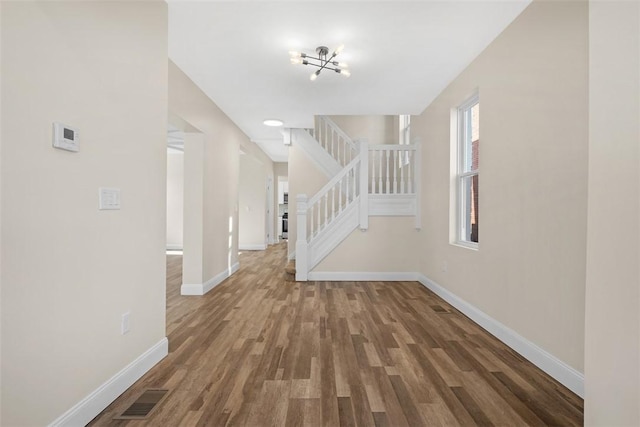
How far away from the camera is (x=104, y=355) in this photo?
1719 mm

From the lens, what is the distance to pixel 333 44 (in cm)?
284

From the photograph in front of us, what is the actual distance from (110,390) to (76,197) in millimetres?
1105

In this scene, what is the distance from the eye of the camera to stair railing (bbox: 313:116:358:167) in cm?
622

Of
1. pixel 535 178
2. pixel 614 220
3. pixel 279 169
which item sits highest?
pixel 279 169

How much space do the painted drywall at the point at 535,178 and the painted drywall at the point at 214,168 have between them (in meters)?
3.09

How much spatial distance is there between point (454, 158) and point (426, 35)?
1537 mm

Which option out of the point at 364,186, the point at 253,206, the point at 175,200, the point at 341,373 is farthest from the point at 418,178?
the point at 175,200

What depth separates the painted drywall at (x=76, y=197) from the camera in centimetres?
123

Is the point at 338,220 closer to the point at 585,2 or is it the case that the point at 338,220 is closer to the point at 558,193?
the point at 558,193

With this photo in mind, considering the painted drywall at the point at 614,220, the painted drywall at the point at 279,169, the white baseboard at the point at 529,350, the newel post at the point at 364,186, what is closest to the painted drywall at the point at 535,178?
the white baseboard at the point at 529,350

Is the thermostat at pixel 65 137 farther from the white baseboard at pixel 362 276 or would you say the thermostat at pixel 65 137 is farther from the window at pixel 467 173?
the white baseboard at pixel 362 276

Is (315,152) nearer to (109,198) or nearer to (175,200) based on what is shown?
(109,198)

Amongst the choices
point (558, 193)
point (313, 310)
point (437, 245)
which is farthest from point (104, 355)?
point (437, 245)

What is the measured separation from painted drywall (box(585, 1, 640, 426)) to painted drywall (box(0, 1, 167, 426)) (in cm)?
235
